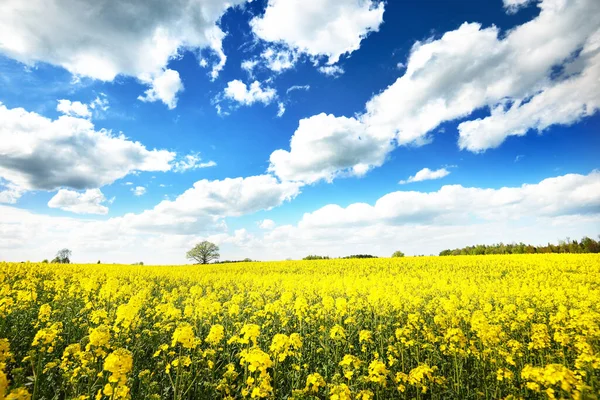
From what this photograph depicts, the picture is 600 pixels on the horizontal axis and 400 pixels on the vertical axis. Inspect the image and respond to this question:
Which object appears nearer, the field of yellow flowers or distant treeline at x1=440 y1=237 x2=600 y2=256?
the field of yellow flowers

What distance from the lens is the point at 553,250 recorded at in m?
44.8

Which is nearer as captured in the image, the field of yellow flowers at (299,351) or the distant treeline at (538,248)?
the field of yellow flowers at (299,351)

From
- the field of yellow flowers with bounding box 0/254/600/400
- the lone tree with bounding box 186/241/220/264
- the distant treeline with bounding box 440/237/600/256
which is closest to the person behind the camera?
the field of yellow flowers with bounding box 0/254/600/400

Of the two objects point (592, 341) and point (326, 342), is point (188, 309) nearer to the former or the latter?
point (326, 342)

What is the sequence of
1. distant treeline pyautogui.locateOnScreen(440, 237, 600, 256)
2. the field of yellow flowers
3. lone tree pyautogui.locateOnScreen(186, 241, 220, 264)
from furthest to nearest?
lone tree pyautogui.locateOnScreen(186, 241, 220, 264) < distant treeline pyautogui.locateOnScreen(440, 237, 600, 256) < the field of yellow flowers

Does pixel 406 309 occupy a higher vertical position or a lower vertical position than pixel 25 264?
lower

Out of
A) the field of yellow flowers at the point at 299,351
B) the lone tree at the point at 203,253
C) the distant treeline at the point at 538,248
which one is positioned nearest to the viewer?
the field of yellow flowers at the point at 299,351

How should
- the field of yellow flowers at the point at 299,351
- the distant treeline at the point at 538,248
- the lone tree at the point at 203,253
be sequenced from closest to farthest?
1. the field of yellow flowers at the point at 299,351
2. the distant treeline at the point at 538,248
3. the lone tree at the point at 203,253

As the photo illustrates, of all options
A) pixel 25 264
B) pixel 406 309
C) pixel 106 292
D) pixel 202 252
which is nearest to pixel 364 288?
pixel 406 309

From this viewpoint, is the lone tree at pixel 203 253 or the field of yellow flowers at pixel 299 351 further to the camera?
the lone tree at pixel 203 253

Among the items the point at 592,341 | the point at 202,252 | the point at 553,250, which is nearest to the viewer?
the point at 592,341

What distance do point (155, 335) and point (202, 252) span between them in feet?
209

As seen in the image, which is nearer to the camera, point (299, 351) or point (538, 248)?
point (299, 351)

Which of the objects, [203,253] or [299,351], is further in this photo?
[203,253]
